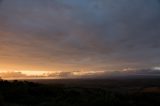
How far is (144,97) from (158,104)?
17.7 feet

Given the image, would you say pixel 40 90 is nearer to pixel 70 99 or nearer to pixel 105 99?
pixel 70 99

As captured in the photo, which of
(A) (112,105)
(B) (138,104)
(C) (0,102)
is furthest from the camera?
(B) (138,104)

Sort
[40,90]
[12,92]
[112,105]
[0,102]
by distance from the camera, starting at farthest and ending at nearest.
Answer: [40,90] < [12,92] < [112,105] < [0,102]

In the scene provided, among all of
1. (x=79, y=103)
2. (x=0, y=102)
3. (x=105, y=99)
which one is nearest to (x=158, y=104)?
(x=105, y=99)

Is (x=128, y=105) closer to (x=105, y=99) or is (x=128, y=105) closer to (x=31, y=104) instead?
(x=105, y=99)

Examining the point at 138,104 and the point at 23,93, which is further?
the point at 23,93

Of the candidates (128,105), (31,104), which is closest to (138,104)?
(128,105)

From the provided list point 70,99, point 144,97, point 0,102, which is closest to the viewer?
point 0,102

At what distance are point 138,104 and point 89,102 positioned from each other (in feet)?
18.4

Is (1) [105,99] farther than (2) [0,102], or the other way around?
(1) [105,99]

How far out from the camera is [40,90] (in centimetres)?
5597

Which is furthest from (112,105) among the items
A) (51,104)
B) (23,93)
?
(23,93)

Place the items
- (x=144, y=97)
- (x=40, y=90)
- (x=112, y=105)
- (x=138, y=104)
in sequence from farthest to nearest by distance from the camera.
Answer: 1. (x=40, y=90)
2. (x=144, y=97)
3. (x=138, y=104)
4. (x=112, y=105)

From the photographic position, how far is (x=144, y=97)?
48.1 m
